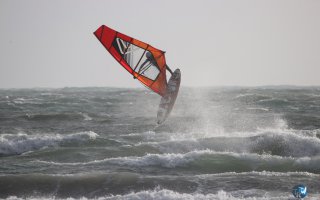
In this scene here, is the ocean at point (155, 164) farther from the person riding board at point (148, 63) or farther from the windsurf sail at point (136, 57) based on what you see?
the person riding board at point (148, 63)

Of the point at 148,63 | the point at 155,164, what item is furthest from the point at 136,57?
the point at 155,164

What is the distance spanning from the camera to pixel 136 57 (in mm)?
12281

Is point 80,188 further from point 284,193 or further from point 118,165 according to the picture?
point 284,193

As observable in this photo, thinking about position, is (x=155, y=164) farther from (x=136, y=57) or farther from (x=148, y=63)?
(x=136, y=57)

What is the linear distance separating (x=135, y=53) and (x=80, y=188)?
450 centimetres

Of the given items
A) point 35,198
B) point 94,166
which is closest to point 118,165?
point 94,166

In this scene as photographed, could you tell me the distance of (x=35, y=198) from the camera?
8781mm

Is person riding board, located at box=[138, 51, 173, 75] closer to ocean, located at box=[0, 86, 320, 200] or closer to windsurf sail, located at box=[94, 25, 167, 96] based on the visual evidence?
windsurf sail, located at box=[94, 25, 167, 96]

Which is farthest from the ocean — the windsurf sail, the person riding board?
the person riding board

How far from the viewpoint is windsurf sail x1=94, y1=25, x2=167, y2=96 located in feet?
39.5

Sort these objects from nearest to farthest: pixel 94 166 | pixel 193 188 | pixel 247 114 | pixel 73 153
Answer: pixel 193 188, pixel 94 166, pixel 73 153, pixel 247 114

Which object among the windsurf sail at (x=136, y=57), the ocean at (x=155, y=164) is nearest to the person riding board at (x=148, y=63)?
the windsurf sail at (x=136, y=57)

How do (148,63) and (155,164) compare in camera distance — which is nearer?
(155,164)

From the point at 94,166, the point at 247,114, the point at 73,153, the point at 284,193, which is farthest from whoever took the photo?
the point at 247,114
